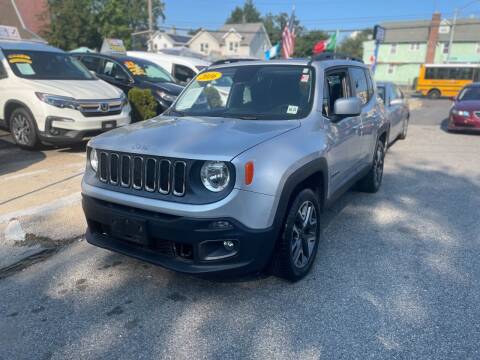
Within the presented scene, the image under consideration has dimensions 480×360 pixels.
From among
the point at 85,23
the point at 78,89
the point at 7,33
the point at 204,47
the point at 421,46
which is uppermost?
the point at 85,23

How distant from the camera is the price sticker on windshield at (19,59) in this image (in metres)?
7.61

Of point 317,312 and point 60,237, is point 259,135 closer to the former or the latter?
point 317,312

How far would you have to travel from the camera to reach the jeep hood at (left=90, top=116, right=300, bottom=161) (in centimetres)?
276

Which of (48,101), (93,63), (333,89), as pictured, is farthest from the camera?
(93,63)

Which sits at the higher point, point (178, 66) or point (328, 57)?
point (328, 57)

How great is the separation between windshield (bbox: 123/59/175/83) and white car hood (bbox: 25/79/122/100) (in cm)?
243

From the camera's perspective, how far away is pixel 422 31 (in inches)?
2069

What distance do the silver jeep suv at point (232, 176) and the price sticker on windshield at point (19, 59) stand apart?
5181mm

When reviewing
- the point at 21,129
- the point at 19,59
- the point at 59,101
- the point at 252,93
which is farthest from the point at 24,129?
the point at 252,93

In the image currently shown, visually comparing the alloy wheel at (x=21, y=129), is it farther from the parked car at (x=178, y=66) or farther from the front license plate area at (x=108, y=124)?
the parked car at (x=178, y=66)

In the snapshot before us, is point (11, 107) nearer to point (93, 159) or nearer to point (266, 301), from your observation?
point (93, 159)

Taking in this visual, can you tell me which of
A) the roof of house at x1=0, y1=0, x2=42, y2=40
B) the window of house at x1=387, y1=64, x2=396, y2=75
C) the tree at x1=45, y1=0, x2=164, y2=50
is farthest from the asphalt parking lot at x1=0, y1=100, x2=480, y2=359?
the window of house at x1=387, y1=64, x2=396, y2=75

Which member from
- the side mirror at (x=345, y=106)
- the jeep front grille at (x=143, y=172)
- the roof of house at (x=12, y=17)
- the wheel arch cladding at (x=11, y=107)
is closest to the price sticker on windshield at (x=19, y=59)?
the wheel arch cladding at (x=11, y=107)

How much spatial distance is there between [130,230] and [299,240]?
4.54ft
